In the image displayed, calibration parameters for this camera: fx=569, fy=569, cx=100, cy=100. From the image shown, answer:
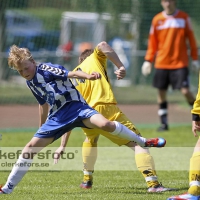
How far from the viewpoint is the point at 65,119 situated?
18.9ft

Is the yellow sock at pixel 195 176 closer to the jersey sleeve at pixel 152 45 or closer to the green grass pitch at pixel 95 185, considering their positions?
the green grass pitch at pixel 95 185

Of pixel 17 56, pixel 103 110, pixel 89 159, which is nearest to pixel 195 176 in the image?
pixel 103 110

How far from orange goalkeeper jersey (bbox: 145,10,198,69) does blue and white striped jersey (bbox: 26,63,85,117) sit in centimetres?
533

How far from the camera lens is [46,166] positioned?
7.98 meters

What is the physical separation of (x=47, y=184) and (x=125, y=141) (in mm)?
1140

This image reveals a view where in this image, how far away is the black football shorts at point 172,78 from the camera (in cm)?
1084

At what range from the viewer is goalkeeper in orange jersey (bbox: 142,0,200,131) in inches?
429

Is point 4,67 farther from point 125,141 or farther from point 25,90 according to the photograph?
point 125,141

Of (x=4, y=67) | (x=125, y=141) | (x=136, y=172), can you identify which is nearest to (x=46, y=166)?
(x=136, y=172)

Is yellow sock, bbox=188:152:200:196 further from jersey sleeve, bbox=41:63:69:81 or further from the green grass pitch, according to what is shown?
jersey sleeve, bbox=41:63:69:81

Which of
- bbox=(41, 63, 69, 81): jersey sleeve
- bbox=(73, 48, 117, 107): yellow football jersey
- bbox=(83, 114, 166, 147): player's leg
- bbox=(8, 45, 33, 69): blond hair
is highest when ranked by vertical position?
bbox=(8, 45, 33, 69): blond hair

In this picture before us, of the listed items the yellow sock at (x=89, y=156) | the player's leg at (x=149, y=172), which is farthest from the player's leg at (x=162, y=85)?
the player's leg at (x=149, y=172)

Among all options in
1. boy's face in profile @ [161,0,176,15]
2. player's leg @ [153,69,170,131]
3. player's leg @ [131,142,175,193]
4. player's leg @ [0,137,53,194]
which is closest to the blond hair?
player's leg @ [0,137,53,194]

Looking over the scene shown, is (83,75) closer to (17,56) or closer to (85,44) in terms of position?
(17,56)
